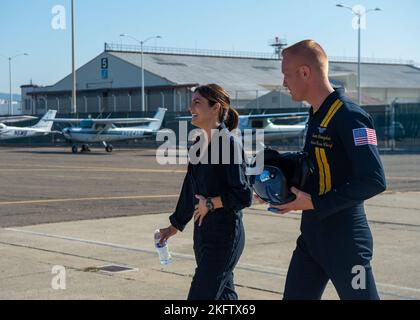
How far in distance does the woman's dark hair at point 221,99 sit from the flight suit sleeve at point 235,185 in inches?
8.7

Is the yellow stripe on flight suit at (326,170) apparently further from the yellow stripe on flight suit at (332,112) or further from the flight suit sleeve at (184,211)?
the flight suit sleeve at (184,211)

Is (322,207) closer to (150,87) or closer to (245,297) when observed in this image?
(245,297)

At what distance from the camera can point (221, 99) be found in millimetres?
5078

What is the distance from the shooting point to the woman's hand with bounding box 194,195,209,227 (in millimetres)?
4781

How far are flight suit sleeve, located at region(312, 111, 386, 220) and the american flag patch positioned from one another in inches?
0.4

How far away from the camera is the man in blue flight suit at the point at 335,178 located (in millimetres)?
3912

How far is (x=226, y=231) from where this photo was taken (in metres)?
4.80

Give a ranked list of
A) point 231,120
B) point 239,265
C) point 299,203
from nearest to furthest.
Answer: point 299,203, point 231,120, point 239,265

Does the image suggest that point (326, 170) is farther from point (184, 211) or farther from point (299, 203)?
point (184, 211)

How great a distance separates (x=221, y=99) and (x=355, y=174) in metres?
1.43

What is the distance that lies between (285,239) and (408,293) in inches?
141

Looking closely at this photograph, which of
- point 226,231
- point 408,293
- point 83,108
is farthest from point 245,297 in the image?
point 83,108

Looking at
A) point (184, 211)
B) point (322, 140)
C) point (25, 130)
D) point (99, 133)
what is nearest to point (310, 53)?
point (322, 140)

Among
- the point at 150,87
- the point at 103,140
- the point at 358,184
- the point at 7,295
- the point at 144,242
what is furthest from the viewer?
the point at 150,87
